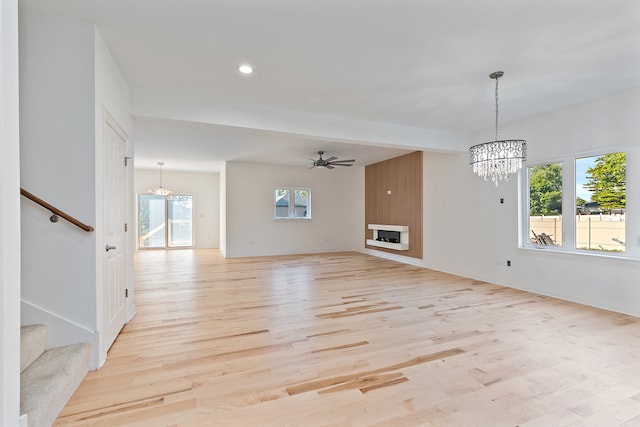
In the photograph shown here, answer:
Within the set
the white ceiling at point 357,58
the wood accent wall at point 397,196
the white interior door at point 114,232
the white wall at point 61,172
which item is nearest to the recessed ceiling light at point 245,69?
the white ceiling at point 357,58

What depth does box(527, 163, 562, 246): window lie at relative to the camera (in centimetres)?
→ 442

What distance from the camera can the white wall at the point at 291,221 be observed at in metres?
8.48

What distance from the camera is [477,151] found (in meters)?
3.52

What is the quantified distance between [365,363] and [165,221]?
9.85 m

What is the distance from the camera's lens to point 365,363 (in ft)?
7.95

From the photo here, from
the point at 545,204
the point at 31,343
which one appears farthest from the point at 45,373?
the point at 545,204

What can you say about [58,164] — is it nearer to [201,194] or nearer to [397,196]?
[397,196]

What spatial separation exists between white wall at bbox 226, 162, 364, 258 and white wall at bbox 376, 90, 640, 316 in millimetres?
3483

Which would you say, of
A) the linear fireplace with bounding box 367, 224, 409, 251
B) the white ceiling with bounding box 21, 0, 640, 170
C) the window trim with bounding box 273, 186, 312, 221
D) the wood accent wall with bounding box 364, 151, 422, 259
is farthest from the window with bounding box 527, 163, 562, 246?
the window trim with bounding box 273, 186, 312, 221

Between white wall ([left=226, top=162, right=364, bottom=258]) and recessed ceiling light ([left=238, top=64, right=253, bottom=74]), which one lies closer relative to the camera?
recessed ceiling light ([left=238, top=64, right=253, bottom=74])

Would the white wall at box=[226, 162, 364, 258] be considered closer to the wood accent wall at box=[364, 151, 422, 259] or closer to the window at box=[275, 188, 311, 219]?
the window at box=[275, 188, 311, 219]

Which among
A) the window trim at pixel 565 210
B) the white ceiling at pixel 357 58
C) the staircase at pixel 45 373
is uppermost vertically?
the white ceiling at pixel 357 58

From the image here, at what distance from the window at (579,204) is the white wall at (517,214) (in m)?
0.14

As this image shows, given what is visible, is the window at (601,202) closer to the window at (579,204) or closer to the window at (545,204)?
the window at (579,204)
